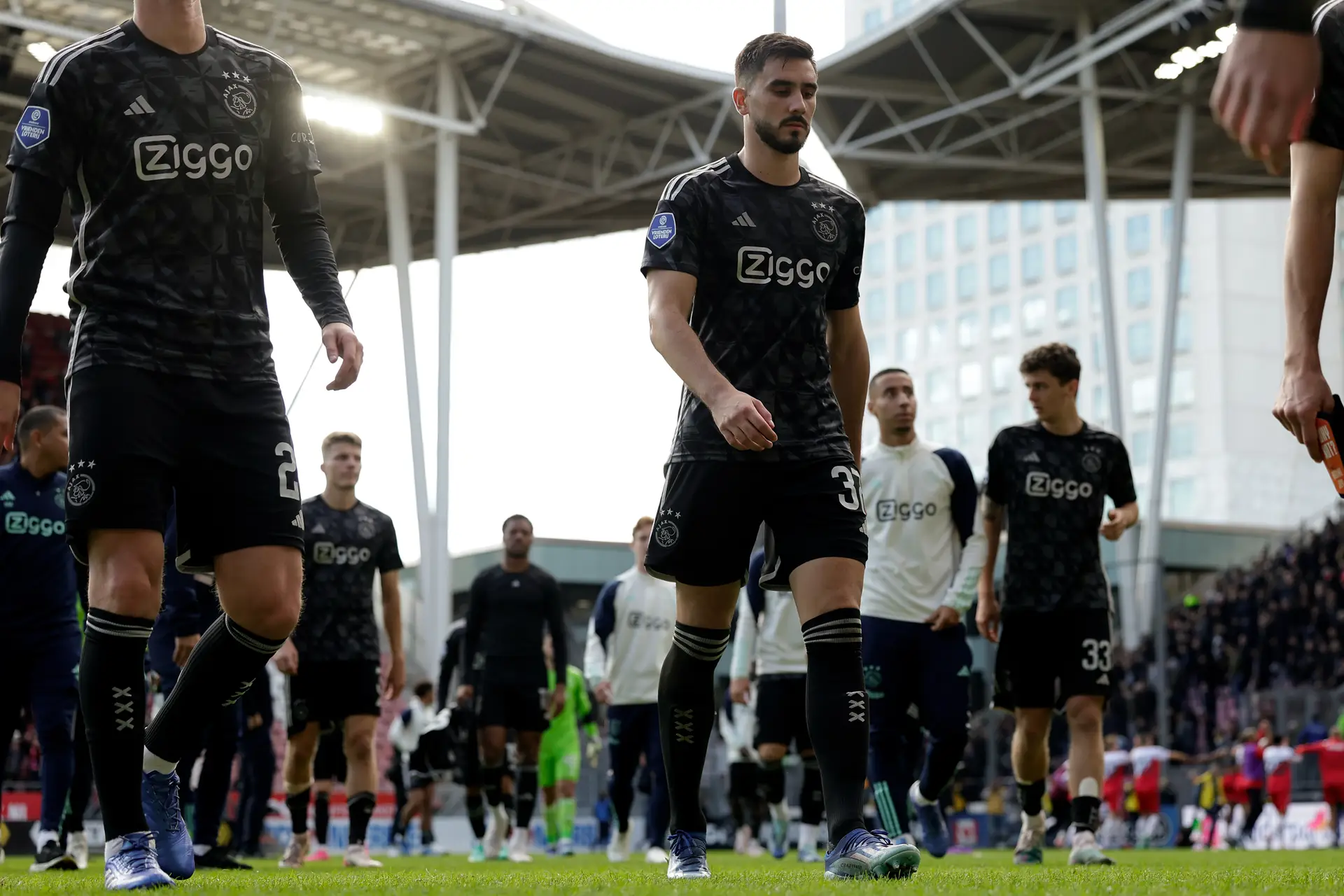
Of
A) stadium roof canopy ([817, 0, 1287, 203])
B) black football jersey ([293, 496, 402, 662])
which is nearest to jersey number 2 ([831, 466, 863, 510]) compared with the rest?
black football jersey ([293, 496, 402, 662])

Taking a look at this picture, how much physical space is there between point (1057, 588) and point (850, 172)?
27632mm

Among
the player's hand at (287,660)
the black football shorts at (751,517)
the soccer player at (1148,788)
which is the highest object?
Result: the black football shorts at (751,517)

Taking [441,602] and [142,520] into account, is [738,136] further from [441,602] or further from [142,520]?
[142,520]

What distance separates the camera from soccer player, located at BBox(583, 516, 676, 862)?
11.6m

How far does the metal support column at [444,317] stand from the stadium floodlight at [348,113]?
1.27m

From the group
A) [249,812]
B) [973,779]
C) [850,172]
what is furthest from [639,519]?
[850,172]

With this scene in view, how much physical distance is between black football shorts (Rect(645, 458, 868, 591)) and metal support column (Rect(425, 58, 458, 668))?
935 inches

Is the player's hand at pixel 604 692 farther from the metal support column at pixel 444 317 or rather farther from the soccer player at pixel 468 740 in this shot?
the metal support column at pixel 444 317

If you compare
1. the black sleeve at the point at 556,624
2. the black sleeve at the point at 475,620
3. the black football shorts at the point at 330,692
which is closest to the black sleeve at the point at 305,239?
the black football shorts at the point at 330,692

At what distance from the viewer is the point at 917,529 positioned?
327 inches

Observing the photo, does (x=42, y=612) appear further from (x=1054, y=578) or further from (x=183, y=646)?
(x=1054, y=578)

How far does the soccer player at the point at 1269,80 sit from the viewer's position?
2658 millimetres

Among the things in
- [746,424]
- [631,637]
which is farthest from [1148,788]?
[746,424]

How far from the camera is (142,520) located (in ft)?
12.8
